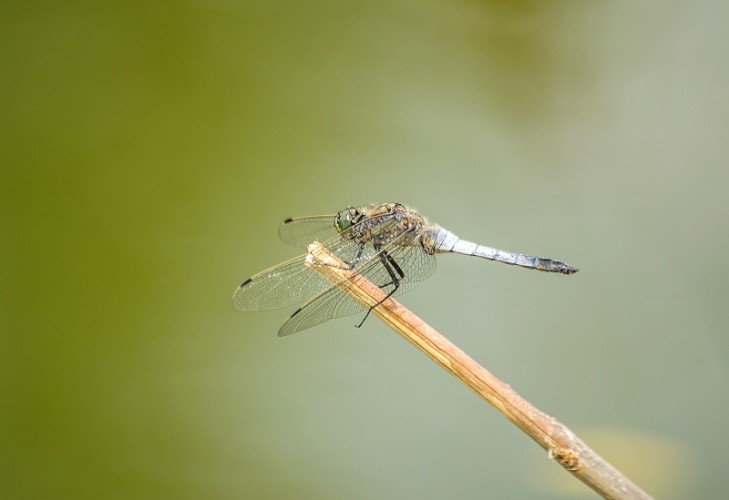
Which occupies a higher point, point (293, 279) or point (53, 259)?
point (53, 259)

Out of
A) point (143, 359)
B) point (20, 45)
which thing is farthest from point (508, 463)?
point (20, 45)

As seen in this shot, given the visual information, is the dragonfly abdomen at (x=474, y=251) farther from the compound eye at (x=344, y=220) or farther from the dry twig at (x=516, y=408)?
the dry twig at (x=516, y=408)

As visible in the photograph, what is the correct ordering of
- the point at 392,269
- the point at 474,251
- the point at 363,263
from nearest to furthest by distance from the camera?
the point at 363,263 < the point at 392,269 < the point at 474,251

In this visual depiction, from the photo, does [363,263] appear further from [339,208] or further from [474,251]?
[339,208]

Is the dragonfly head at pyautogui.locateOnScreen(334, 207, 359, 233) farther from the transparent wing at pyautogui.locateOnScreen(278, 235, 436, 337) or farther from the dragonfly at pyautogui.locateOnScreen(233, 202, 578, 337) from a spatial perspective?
the transparent wing at pyautogui.locateOnScreen(278, 235, 436, 337)

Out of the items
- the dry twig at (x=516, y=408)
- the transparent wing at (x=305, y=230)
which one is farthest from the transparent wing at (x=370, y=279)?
the transparent wing at (x=305, y=230)

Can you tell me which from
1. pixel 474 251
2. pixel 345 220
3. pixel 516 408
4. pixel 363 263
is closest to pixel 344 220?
pixel 345 220

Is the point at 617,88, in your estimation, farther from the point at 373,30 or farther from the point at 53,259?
the point at 53,259
